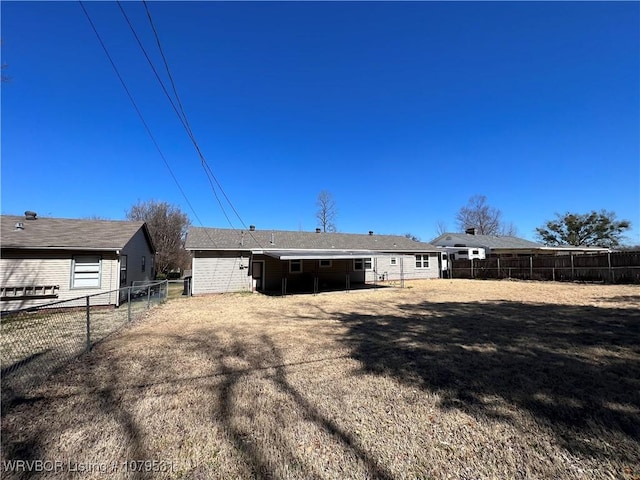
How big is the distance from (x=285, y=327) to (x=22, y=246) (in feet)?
35.7

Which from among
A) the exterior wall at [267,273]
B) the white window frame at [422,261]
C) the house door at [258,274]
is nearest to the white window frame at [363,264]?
the exterior wall at [267,273]

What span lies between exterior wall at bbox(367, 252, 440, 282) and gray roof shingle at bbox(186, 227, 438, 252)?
2.42ft

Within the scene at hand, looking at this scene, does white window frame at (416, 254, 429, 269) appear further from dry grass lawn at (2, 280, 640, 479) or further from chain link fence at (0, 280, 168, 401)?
chain link fence at (0, 280, 168, 401)

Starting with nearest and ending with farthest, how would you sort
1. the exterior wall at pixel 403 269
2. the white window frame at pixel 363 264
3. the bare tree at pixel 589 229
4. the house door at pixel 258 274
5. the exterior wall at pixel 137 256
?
the exterior wall at pixel 137 256 → the house door at pixel 258 274 → the white window frame at pixel 363 264 → the exterior wall at pixel 403 269 → the bare tree at pixel 589 229

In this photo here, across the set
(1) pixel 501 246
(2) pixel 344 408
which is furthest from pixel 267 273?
(1) pixel 501 246

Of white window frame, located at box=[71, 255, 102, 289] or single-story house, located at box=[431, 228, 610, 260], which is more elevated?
single-story house, located at box=[431, 228, 610, 260]

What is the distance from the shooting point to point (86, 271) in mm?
12195

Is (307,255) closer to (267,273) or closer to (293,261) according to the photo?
(267,273)

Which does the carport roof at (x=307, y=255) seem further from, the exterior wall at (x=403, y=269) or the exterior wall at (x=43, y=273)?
the exterior wall at (x=43, y=273)

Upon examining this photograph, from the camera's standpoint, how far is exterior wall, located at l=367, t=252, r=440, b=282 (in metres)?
23.0

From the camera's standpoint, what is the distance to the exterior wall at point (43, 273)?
11.2m

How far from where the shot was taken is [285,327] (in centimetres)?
773

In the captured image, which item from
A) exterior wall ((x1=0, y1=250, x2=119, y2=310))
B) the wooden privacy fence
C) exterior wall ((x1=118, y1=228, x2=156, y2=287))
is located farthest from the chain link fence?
the wooden privacy fence

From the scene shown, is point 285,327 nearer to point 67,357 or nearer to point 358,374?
point 358,374
